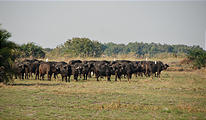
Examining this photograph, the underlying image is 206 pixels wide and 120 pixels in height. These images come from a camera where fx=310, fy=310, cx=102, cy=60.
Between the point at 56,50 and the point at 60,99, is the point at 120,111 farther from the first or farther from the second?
the point at 56,50

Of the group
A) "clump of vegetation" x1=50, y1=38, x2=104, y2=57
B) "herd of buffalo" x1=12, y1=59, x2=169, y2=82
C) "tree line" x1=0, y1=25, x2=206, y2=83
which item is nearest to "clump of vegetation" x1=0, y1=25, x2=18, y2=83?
"tree line" x1=0, y1=25, x2=206, y2=83

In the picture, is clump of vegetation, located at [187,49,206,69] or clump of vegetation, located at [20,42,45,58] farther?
clump of vegetation, located at [20,42,45,58]

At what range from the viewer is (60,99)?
15438mm

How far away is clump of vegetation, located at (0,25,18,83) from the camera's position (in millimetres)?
19594

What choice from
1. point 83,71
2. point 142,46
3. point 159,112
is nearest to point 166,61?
point 83,71

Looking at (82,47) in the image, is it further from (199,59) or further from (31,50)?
(199,59)

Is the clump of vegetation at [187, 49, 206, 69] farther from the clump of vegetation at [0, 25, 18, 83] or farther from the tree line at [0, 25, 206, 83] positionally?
the clump of vegetation at [0, 25, 18, 83]


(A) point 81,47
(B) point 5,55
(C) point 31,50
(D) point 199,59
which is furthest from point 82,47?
(B) point 5,55

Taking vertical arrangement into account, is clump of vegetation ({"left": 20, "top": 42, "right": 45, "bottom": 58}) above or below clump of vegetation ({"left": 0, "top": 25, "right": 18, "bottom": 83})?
above

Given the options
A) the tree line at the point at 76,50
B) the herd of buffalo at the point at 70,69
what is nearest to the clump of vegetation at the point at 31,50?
the tree line at the point at 76,50

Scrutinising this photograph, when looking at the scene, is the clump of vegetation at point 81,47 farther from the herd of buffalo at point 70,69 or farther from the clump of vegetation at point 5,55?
the clump of vegetation at point 5,55

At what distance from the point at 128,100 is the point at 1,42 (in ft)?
31.1

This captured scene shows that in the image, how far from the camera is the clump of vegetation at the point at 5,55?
19.6 m

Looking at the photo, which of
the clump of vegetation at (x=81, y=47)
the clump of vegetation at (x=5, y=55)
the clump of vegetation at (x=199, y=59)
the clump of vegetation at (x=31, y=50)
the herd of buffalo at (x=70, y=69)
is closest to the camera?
the clump of vegetation at (x=5, y=55)
